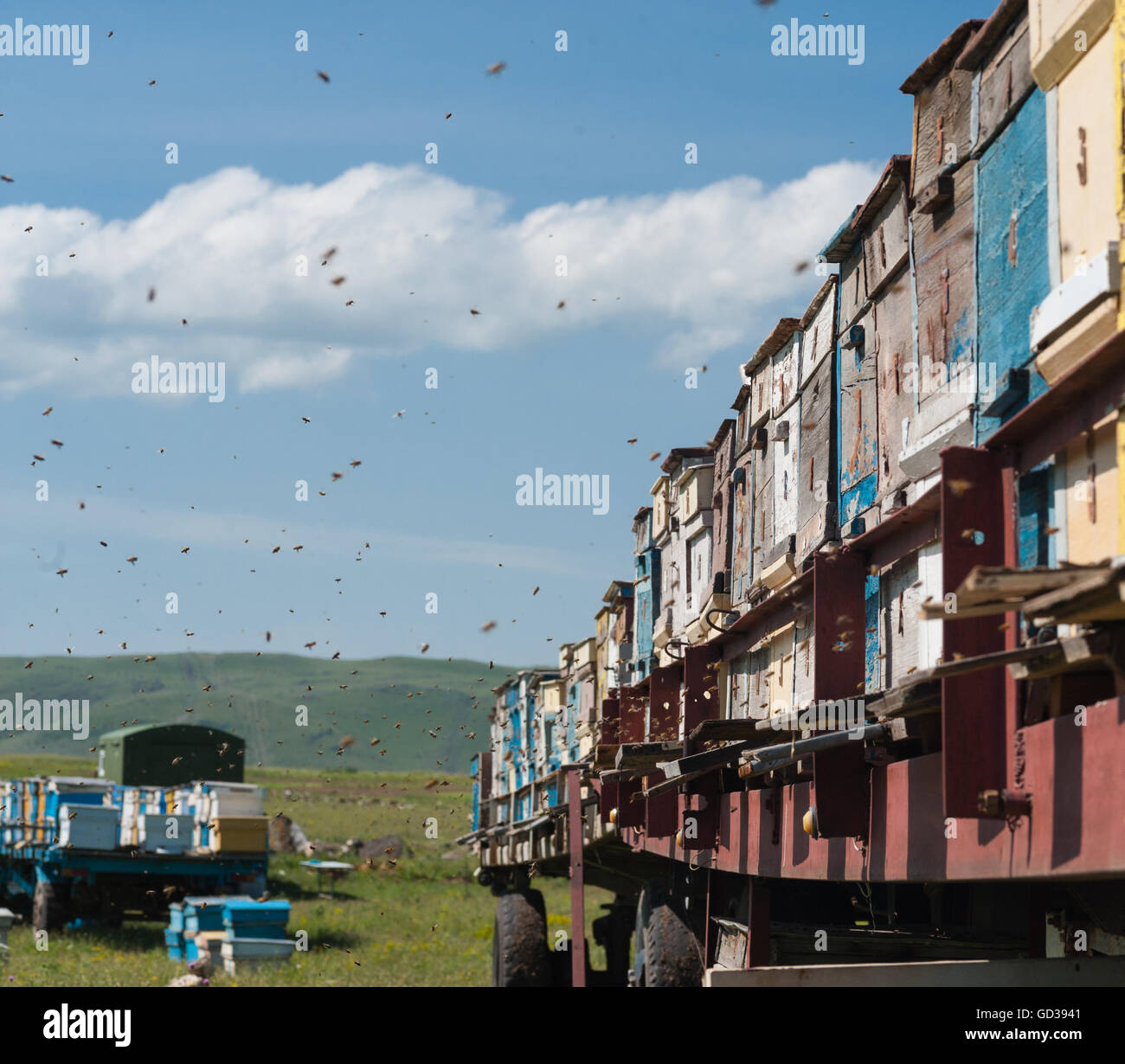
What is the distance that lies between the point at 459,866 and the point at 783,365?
41632 millimetres

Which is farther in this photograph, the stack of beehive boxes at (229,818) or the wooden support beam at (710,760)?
the stack of beehive boxes at (229,818)

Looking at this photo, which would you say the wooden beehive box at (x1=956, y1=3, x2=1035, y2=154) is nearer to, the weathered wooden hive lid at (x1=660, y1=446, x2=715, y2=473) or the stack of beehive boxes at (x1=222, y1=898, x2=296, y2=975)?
the weathered wooden hive lid at (x1=660, y1=446, x2=715, y2=473)

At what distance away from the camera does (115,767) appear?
136ft

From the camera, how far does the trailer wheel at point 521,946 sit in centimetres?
1791

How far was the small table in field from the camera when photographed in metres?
37.0

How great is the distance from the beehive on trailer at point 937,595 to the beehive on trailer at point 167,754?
101 feet

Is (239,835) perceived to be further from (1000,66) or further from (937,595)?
(1000,66)

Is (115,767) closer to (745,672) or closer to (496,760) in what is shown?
(496,760)

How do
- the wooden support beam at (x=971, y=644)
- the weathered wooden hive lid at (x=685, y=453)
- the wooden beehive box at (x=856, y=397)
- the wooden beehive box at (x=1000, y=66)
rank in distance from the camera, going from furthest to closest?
the weathered wooden hive lid at (x=685, y=453) < the wooden beehive box at (x=856, y=397) < the wooden beehive box at (x=1000, y=66) < the wooden support beam at (x=971, y=644)

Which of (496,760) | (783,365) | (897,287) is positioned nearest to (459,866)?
(496,760)

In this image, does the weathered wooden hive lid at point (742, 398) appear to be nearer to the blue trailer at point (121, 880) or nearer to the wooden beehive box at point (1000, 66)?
the wooden beehive box at point (1000, 66)

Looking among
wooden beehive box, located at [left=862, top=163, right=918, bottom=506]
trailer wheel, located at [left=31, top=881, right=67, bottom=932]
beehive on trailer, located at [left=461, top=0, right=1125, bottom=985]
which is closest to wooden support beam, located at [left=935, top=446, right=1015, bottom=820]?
beehive on trailer, located at [left=461, top=0, right=1125, bottom=985]

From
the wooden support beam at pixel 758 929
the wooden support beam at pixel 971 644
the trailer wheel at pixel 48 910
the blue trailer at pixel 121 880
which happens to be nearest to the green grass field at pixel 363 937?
the trailer wheel at pixel 48 910
